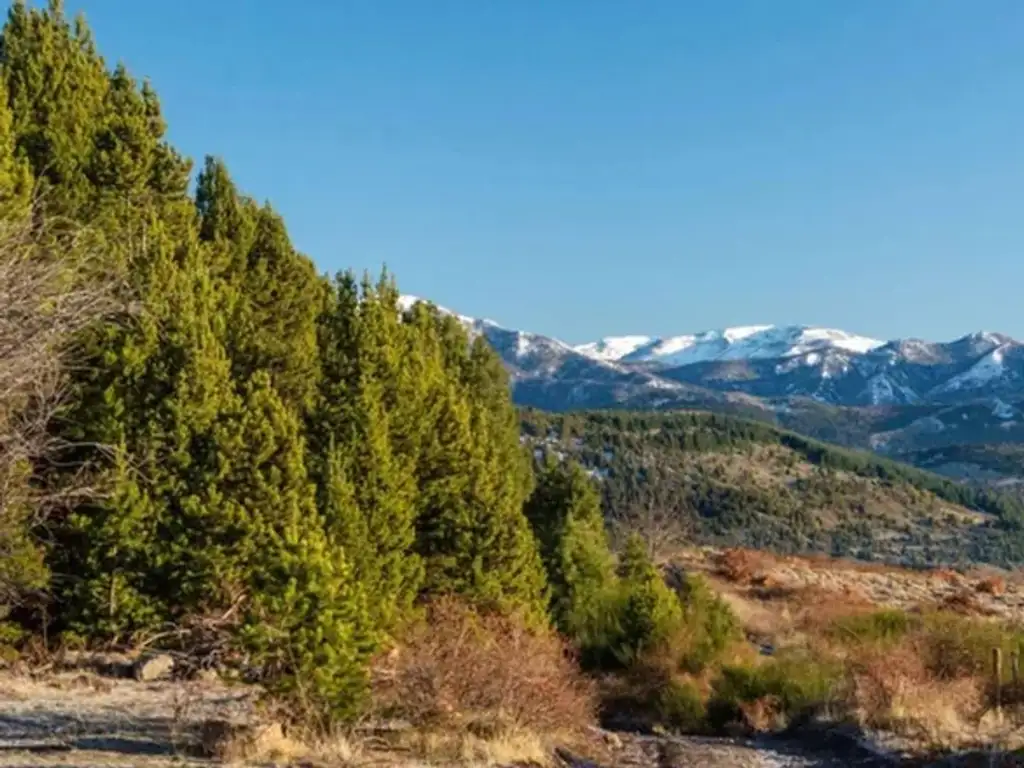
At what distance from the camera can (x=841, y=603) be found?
42.6 m

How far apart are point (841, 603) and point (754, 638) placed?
8.40 metres

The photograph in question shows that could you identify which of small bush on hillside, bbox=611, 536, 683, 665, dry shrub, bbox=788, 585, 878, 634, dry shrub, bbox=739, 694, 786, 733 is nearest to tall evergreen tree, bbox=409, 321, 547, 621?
small bush on hillside, bbox=611, 536, 683, 665

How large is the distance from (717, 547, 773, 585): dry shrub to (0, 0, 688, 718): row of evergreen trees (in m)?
18.1

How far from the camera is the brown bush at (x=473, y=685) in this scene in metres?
14.1

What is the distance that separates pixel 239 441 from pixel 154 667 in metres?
4.27

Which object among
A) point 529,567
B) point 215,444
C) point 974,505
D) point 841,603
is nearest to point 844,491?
point 974,505

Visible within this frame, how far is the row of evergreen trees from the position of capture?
603 inches

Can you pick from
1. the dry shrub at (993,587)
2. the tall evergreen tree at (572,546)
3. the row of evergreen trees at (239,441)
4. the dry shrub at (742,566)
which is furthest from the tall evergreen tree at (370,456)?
the dry shrub at (993,587)

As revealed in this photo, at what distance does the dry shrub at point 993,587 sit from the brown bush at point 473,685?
40.8 metres

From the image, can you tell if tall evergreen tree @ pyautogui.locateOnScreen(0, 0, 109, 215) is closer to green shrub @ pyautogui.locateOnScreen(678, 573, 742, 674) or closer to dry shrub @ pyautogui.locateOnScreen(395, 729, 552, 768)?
dry shrub @ pyautogui.locateOnScreen(395, 729, 552, 768)

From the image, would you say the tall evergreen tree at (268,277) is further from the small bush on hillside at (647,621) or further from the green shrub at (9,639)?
the small bush on hillside at (647,621)

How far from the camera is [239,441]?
721 inches

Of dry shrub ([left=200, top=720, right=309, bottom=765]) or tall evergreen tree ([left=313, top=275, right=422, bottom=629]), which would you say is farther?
tall evergreen tree ([left=313, top=275, right=422, bottom=629])

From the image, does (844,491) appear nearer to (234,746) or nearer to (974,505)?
(974,505)
